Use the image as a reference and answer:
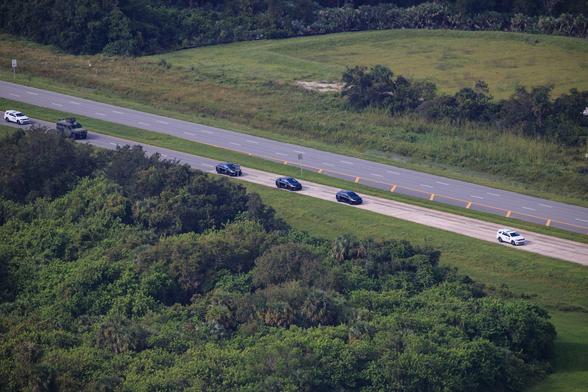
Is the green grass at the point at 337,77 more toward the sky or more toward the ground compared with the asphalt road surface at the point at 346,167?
more toward the sky

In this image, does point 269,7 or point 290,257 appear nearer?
point 290,257

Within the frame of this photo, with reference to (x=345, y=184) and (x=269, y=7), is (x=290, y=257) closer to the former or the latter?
(x=345, y=184)

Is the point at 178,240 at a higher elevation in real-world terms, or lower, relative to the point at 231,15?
lower

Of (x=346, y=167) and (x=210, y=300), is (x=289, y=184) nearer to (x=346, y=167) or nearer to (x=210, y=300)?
(x=346, y=167)

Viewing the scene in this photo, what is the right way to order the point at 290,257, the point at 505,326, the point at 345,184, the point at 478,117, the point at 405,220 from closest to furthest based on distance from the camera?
1. the point at 505,326
2. the point at 290,257
3. the point at 405,220
4. the point at 345,184
5. the point at 478,117

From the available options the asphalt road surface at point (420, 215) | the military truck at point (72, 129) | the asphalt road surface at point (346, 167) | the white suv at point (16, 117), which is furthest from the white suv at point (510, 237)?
the white suv at point (16, 117)

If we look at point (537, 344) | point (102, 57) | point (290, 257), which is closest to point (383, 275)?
point (290, 257)

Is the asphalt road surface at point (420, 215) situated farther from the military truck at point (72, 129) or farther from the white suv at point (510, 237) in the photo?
the military truck at point (72, 129)

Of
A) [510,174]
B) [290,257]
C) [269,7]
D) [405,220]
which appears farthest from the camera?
[269,7]
